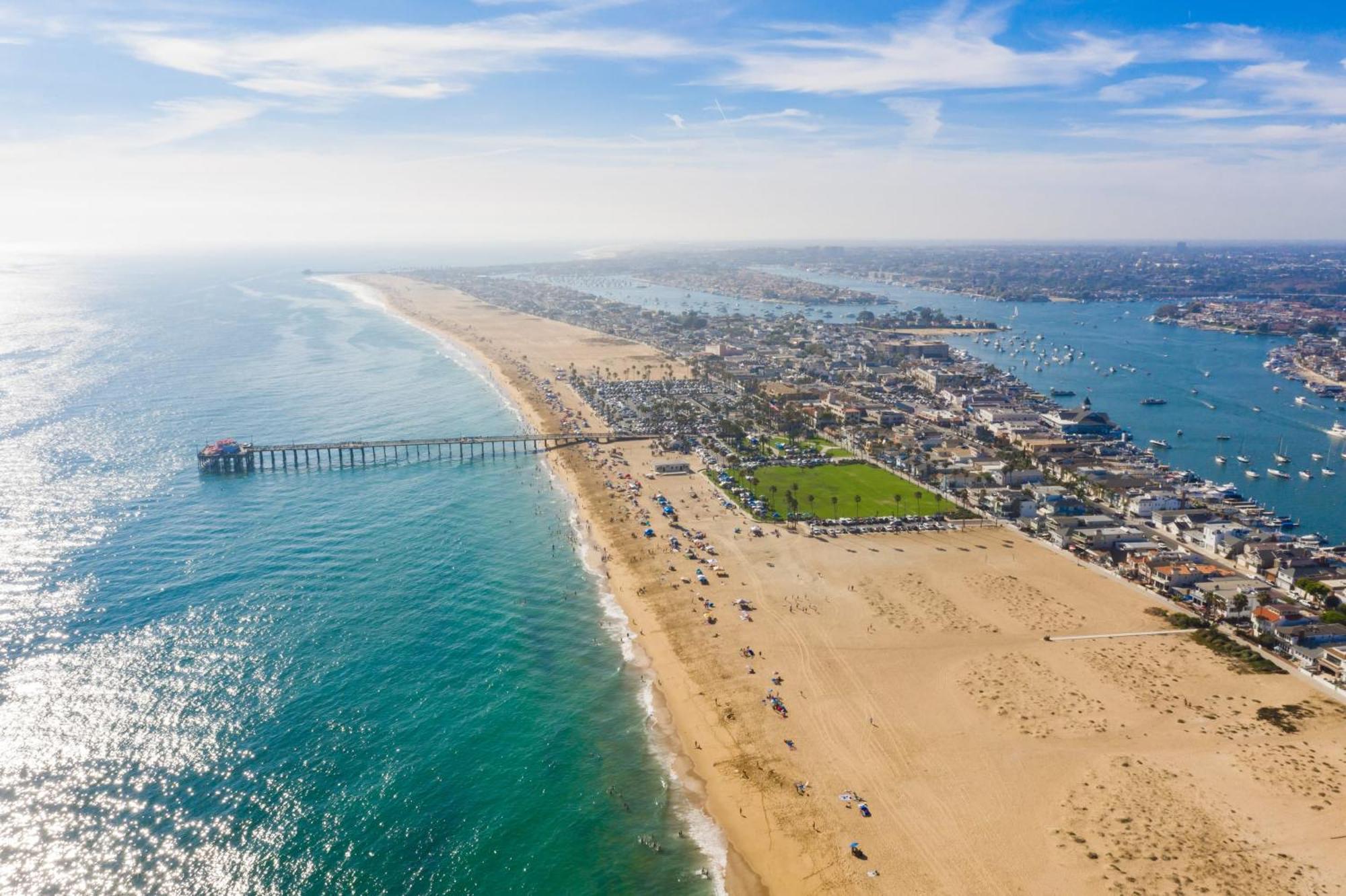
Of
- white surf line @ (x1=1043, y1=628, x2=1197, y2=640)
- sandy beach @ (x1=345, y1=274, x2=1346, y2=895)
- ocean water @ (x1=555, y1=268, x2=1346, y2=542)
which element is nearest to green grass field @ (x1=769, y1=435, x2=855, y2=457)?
sandy beach @ (x1=345, y1=274, x2=1346, y2=895)

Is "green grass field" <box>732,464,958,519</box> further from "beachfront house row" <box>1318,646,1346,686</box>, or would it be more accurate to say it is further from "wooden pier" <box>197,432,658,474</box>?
"beachfront house row" <box>1318,646,1346,686</box>

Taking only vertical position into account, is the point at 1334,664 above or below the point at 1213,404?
below

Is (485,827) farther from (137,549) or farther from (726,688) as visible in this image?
(137,549)

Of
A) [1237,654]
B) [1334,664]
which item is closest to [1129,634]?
[1237,654]

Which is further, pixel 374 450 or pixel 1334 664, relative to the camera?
pixel 374 450

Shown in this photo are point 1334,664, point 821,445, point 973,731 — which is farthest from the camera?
point 821,445

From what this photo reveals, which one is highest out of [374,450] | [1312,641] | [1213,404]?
[1213,404]

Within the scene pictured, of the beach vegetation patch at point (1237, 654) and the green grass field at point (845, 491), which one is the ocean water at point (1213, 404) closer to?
the beach vegetation patch at point (1237, 654)

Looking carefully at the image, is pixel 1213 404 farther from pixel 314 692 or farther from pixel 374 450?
pixel 314 692
